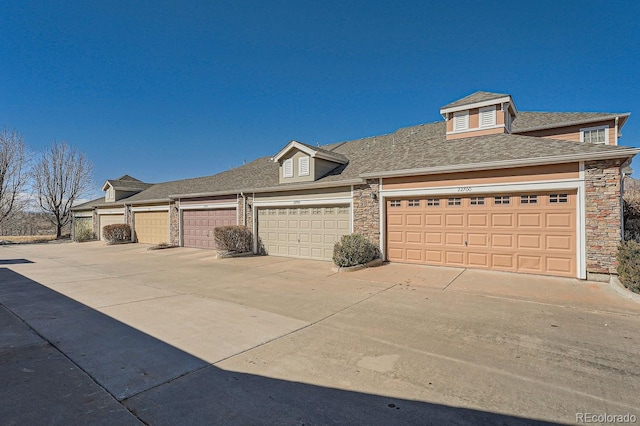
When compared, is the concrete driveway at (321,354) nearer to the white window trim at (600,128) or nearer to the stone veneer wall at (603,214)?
the stone veneer wall at (603,214)

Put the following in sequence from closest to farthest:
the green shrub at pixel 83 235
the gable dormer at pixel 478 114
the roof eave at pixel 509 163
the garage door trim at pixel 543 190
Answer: the roof eave at pixel 509 163 < the garage door trim at pixel 543 190 < the gable dormer at pixel 478 114 < the green shrub at pixel 83 235

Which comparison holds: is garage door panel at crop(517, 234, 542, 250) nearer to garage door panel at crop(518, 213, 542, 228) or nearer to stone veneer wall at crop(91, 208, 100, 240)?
garage door panel at crop(518, 213, 542, 228)

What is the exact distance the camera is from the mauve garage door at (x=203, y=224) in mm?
17609

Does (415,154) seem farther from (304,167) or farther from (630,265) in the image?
(630,265)

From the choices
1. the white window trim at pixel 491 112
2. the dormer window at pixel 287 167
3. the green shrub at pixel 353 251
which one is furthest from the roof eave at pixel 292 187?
the white window trim at pixel 491 112

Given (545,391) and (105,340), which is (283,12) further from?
(545,391)

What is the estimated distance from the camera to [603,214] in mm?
8195

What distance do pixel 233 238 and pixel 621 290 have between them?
45.0ft

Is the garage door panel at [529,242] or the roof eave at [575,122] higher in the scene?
the roof eave at [575,122]

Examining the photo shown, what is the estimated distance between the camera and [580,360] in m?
4.08

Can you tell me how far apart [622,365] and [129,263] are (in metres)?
15.1

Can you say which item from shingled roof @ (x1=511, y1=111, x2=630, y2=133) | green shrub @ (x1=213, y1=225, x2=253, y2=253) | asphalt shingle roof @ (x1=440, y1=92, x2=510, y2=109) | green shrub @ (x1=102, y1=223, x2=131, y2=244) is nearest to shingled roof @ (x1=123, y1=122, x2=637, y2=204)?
asphalt shingle roof @ (x1=440, y1=92, x2=510, y2=109)

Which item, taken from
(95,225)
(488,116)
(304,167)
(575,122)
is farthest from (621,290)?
(95,225)

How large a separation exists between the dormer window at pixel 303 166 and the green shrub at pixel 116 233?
1642cm
